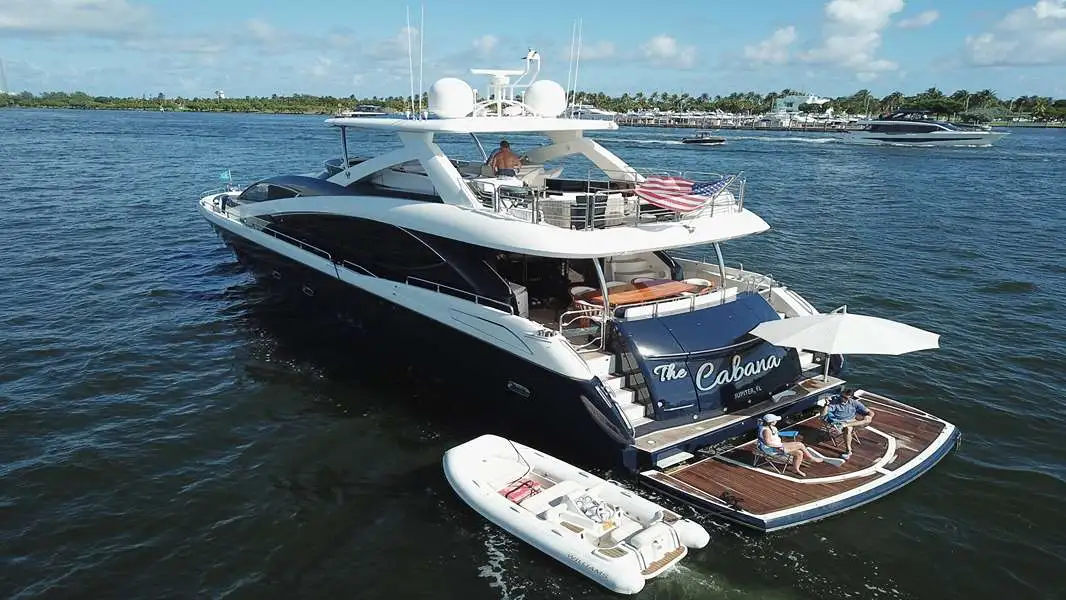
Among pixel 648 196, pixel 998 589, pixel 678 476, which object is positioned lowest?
pixel 998 589

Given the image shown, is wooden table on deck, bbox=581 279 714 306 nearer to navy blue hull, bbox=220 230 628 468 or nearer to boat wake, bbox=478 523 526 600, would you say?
navy blue hull, bbox=220 230 628 468

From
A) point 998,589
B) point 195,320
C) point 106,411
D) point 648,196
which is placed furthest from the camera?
point 195,320

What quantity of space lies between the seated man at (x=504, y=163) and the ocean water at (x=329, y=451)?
13.5 feet

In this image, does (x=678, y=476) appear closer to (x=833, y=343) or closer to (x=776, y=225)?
(x=833, y=343)

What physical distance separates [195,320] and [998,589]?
50.7 ft

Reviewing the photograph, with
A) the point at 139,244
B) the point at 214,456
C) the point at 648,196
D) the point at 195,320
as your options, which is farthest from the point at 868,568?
the point at 139,244

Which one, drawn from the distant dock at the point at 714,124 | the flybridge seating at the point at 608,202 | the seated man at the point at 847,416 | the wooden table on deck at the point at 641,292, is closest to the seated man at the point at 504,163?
the flybridge seating at the point at 608,202

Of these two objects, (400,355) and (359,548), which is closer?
(359,548)

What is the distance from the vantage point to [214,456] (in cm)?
995

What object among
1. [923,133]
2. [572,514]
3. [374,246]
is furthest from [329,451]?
[923,133]

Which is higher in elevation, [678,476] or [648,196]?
[648,196]

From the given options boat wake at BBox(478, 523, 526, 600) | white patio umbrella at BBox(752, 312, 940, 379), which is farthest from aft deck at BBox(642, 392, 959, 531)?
boat wake at BBox(478, 523, 526, 600)

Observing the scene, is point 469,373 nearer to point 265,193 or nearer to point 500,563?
point 500,563

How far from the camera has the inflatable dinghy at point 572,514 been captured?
7.07 m
